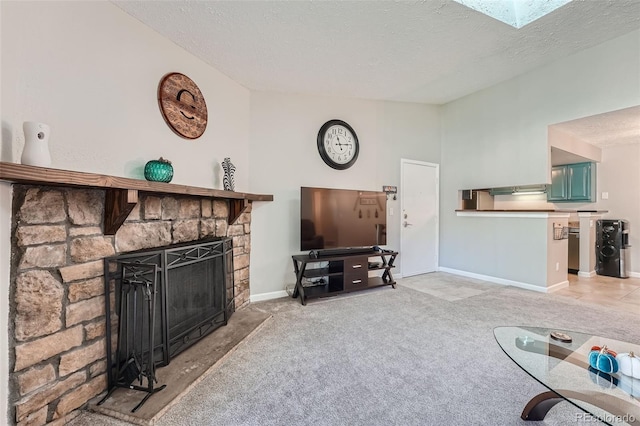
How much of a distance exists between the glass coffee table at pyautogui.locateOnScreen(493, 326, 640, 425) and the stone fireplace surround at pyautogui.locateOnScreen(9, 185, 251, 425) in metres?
2.32

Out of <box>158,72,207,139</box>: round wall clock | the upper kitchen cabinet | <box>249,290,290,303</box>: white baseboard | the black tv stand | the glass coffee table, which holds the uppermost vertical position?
<box>158,72,207,139</box>: round wall clock

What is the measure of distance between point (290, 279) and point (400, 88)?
2.97 metres

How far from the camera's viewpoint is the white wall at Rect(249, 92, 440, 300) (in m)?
3.26

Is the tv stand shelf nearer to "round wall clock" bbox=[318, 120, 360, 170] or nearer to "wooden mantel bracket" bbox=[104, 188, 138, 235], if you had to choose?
"round wall clock" bbox=[318, 120, 360, 170]

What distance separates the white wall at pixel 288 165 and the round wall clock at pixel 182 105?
0.80m

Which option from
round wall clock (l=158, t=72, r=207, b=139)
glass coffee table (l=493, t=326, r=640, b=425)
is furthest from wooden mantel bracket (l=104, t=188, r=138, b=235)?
glass coffee table (l=493, t=326, r=640, b=425)

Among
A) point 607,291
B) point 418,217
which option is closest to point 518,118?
point 418,217

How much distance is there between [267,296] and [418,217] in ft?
9.22

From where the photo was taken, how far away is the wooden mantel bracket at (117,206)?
4.91ft

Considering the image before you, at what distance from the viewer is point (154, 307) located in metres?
1.57

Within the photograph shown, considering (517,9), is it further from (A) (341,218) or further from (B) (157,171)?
(B) (157,171)

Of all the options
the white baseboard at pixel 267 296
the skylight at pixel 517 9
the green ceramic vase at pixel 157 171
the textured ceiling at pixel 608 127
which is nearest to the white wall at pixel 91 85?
the green ceramic vase at pixel 157 171

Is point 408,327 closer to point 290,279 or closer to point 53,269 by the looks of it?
point 290,279

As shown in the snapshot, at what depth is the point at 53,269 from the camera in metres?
1.36
